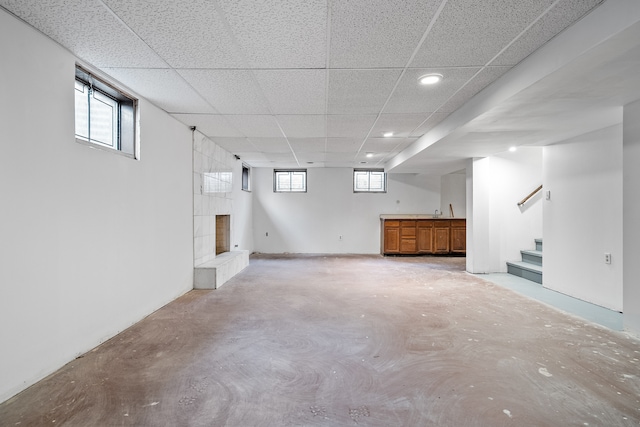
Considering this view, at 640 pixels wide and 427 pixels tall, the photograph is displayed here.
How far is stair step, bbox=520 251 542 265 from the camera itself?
5334 mm

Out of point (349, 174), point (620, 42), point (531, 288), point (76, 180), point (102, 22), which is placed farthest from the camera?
point (349, 174)

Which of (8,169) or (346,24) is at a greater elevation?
(346,24)

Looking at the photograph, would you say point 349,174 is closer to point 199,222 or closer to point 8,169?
point 199,222

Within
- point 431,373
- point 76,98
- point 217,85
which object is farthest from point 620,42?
point 76,98

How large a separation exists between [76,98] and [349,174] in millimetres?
6827

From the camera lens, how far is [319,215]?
28.6ft

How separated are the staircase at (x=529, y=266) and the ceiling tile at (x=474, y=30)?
13.1 ft

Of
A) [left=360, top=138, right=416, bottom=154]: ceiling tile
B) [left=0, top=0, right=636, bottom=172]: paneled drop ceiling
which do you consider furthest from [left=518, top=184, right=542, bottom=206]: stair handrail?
[left=360, top=138, right=416, bottom=154]: ceiling tile

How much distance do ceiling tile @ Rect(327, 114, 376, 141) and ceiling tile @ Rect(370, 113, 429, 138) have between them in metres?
0.13

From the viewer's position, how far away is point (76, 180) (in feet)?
7.80

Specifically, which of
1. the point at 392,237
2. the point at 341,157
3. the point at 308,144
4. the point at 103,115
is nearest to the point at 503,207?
the point at 392,237

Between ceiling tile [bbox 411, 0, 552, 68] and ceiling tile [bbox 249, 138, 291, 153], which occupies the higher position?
ceiling tile [bbox 249, 138, 291, 153]

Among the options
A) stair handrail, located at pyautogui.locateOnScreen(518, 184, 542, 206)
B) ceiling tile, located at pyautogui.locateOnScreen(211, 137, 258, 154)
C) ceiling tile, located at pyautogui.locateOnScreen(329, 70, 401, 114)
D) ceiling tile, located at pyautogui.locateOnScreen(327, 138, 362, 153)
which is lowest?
stair handrail, located at pyautogui.locateOnScreen(518, 184, 542, 206)

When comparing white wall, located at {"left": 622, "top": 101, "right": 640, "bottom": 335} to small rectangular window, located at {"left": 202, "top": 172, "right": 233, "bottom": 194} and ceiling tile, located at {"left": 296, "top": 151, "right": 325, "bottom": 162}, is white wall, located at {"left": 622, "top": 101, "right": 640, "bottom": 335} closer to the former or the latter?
ceiling tile, located at {"left": 296, "top": 151, "right": 325, "bottom": 162}
